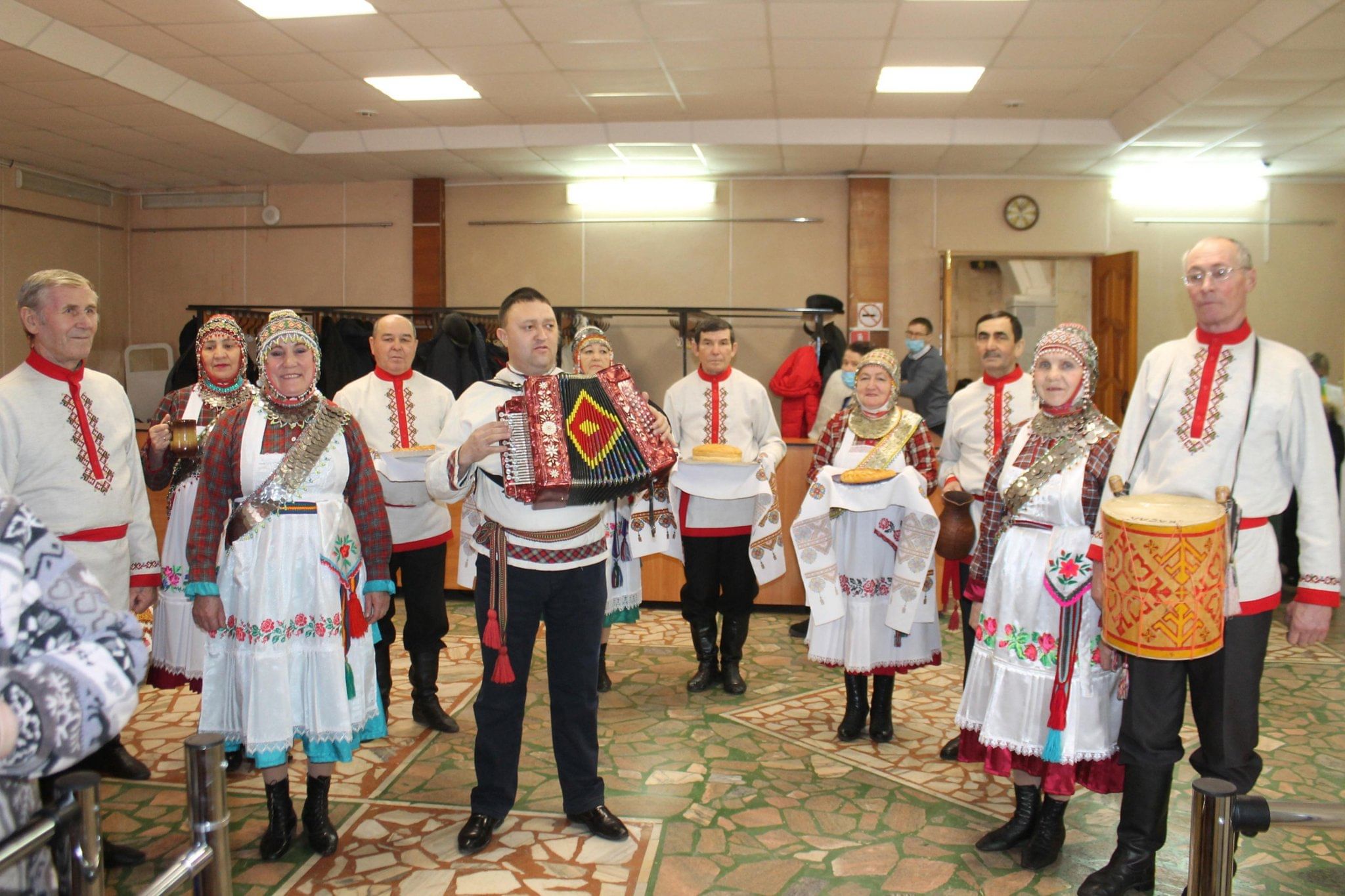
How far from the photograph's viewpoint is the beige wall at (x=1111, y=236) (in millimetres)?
9031

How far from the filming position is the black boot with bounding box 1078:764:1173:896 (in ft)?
8.44

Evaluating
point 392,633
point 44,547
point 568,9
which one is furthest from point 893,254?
point 44,547

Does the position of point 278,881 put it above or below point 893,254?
below

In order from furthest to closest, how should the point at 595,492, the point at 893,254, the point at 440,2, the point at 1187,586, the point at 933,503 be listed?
the point at 893,254 < the point at 933,503 < the point at 440,2 < the point at 595,492 < the point at 1187,586

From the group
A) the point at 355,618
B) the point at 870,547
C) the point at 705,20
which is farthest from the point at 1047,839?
the point at 705,20

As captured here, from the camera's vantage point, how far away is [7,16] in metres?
5.40

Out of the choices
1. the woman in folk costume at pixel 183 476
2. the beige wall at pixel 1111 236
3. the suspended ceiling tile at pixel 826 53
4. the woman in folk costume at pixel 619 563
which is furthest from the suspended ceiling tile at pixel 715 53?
the woman in folk costume at pixel 183 476

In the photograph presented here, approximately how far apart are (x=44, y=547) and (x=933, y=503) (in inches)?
203

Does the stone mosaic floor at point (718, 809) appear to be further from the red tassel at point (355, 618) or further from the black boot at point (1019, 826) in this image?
the red tassel at point (355, 618)

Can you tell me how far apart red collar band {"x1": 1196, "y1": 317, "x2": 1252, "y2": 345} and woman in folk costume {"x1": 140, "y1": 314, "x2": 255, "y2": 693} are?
10.0ft

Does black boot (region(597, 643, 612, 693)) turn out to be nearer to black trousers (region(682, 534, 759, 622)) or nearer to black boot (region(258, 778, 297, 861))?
black trousers (region(682, 534, 759, 622))

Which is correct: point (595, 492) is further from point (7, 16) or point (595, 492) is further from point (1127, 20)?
point (7, 16)

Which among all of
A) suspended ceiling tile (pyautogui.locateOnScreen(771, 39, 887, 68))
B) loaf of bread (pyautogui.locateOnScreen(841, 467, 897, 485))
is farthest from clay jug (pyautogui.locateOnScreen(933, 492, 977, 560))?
suspended ceiling tile (pyautogui.locateOnScreen(771, 39, 887, 68))

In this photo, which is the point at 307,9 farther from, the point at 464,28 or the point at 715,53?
the point at 715,53
